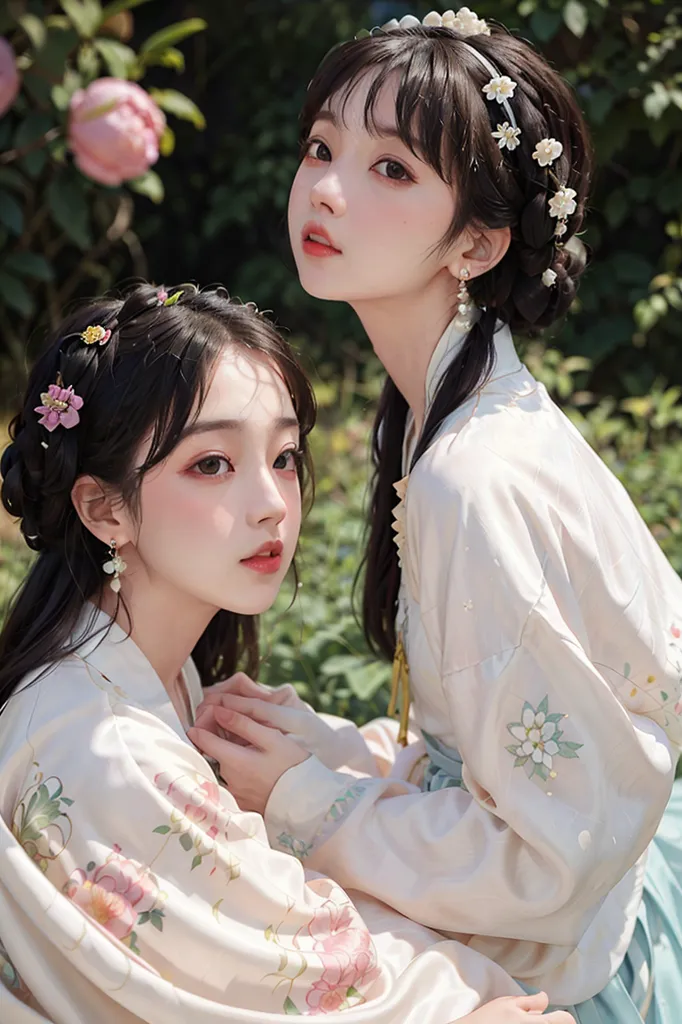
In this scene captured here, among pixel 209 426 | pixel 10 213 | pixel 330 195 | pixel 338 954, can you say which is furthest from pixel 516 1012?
pixel 10 213

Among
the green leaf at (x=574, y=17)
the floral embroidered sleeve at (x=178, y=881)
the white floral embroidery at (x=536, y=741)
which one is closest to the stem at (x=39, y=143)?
the green leaf at (x=574, y=17)

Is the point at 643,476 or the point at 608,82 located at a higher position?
the point at 608,82

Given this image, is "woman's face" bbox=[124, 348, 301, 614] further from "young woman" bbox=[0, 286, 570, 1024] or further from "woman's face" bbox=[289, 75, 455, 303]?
"woman's face" bbox=[289, 75, 455, 303]

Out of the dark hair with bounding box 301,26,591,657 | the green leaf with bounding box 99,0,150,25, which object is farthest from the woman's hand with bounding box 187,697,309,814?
the green leaf with bounding box 99,0,150,25

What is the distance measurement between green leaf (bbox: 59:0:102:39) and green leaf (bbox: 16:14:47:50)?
101 mm

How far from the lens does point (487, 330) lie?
1719 mm

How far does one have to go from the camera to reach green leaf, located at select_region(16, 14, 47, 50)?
4016 millimetres

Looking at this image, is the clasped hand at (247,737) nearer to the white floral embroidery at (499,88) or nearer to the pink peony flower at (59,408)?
the pink peony flower at (59,408)

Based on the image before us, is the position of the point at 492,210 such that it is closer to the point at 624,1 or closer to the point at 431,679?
the point at 431,679

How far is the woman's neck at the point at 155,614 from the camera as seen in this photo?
1619mm

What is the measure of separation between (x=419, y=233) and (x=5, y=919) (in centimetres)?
97

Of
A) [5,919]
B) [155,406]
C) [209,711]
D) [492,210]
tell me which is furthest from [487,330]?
[5,919]

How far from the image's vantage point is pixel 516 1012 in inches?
55.5

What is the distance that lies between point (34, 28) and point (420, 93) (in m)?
2.88
